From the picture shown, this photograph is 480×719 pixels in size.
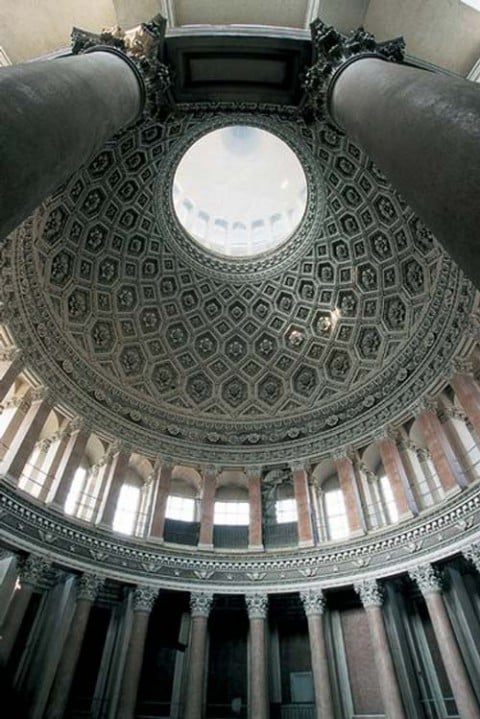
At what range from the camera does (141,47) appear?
7.67m

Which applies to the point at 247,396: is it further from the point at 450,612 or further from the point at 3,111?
the point at 3,111

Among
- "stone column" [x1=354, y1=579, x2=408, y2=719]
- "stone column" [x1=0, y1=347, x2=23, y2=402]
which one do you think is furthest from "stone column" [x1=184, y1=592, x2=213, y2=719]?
"stone column" [x1=0, y1=347, x2=23, y2=402]

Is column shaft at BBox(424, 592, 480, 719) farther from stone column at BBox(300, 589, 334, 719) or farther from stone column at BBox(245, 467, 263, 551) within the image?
stone column at BBox(245, 467, 263, 551)

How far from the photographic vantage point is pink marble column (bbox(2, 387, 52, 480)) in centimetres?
1221

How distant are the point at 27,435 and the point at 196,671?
322 inches

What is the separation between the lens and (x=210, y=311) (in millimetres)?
20141

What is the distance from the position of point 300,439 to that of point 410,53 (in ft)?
43.7

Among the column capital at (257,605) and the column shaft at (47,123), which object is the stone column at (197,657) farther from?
the column shaft at (47,123)

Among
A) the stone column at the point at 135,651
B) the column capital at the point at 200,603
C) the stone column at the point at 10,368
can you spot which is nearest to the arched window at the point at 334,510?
the column capital at the point at 200,603

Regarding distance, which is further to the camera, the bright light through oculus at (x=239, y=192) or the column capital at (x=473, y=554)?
the bright light through oculus at (x=239, y=192)

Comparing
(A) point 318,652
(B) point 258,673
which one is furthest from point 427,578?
(B) point 258,673

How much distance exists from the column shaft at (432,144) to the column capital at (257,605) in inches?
514

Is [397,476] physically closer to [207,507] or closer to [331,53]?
[207,507]

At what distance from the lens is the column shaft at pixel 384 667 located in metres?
10.8
